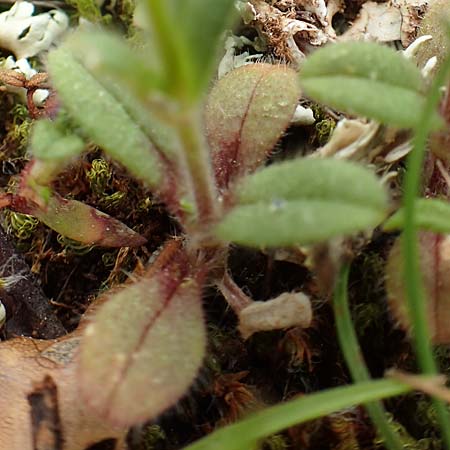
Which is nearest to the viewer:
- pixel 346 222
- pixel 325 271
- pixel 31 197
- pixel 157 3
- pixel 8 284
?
pixel 157 3

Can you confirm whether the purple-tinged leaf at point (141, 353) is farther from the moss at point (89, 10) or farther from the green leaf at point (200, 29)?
the moss at point (89, 10)

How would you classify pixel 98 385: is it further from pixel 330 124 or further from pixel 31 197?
pixel 330 124

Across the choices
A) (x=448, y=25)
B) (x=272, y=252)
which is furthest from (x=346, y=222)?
(x=272, y=252)

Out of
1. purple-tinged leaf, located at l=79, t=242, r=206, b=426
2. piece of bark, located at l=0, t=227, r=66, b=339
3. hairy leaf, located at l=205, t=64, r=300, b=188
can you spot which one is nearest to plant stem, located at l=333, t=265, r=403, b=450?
purple-tinged leaf, located at l=79, t=242, r=206, b=426

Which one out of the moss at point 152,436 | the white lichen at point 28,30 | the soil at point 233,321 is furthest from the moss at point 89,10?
the moss at point 152,436

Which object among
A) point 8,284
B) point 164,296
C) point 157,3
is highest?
point 157,3

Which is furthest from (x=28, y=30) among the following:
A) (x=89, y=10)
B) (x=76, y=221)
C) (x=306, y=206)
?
(x=306, y=206)
